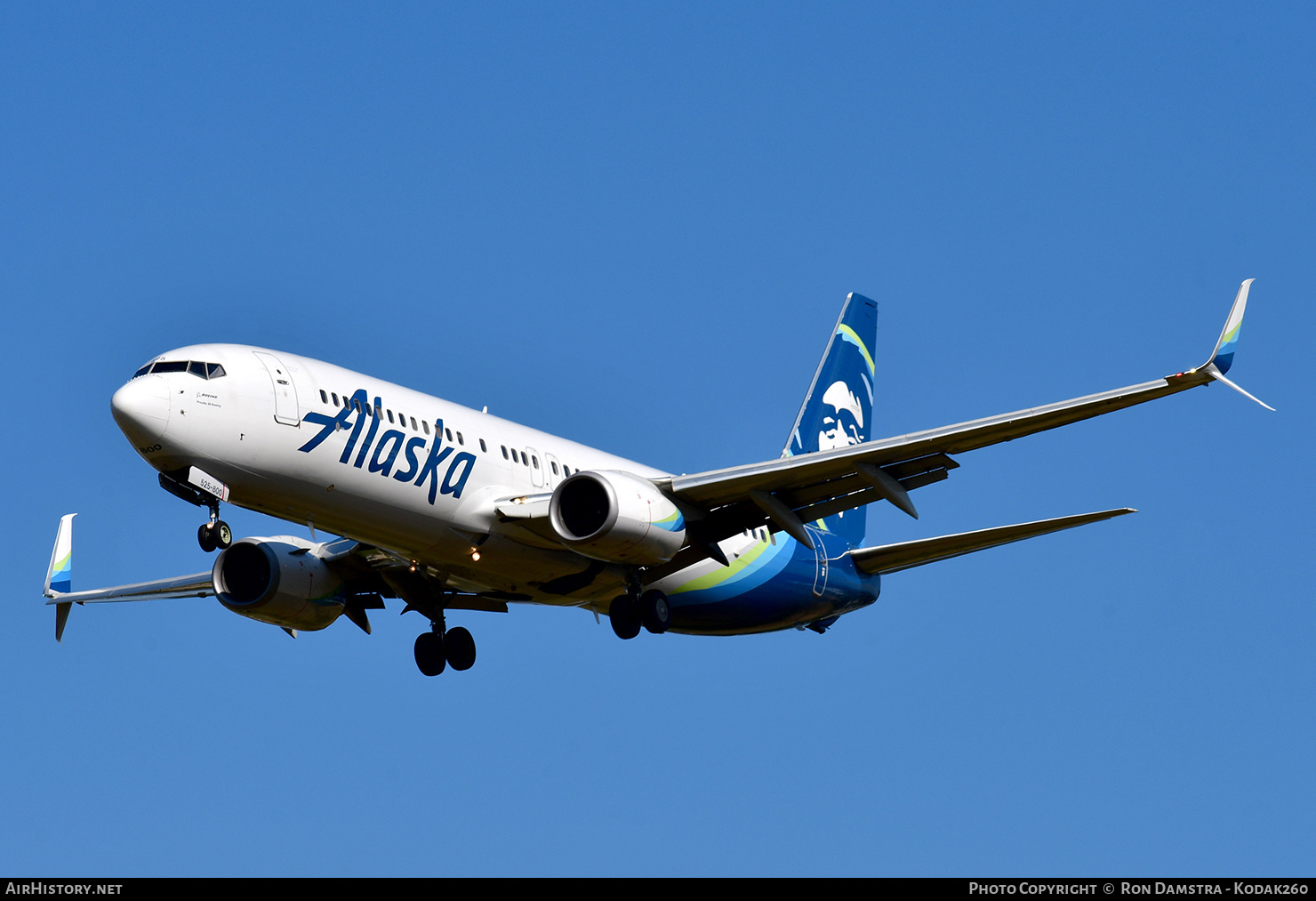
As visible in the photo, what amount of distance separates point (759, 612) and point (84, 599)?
15998 millimetres

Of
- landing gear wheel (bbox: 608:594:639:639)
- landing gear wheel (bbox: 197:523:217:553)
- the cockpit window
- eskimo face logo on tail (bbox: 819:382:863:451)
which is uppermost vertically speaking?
eskimo face logo on tail (bbox: 819:382:863:451)

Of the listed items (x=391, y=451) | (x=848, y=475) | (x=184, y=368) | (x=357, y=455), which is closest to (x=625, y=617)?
(x=848, y=475)

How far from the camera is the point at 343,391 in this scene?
27.8m

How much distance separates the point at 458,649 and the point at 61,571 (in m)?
10.2

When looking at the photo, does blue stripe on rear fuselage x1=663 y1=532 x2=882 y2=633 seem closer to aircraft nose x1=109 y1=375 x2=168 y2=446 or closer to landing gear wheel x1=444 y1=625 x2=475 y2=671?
landing gear wheel x1=444 y1=625 x2=475 y2=671

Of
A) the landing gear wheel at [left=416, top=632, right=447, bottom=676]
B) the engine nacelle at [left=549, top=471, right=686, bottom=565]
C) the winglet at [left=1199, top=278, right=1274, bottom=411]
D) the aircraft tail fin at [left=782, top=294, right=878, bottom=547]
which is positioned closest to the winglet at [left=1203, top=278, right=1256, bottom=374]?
the winglet at [left=1199, top=278, right=1274, bottom=411]

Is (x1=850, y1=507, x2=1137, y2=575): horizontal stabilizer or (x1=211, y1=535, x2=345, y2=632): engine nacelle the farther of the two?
(x1=211, y1=535, x2=345, y2=632): engine nacelle

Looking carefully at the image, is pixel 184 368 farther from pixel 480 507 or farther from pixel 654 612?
pixel 654 612

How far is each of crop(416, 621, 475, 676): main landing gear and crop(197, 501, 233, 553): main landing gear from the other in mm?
8368

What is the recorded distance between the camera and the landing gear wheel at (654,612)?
30906 mm

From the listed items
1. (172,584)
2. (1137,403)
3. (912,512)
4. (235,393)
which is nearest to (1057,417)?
(1137,403)

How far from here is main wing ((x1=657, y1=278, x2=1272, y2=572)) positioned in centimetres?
2645
